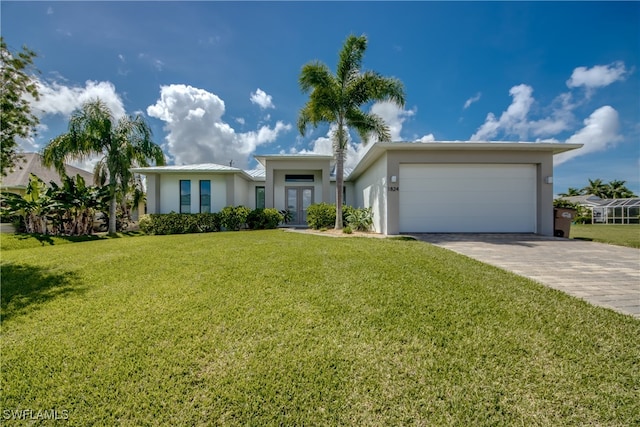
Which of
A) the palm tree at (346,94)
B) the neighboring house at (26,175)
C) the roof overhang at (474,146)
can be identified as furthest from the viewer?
the neighboring house at (26,175)

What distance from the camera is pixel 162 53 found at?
10070 millimetres

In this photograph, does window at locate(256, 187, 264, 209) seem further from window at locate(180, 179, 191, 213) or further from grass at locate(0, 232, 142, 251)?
grass at locate(0, 232, 142, 251)

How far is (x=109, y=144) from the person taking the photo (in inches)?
500

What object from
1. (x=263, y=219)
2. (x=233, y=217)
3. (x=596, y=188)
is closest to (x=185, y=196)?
(x=233, y=217)

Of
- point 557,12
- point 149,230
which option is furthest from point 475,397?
point 149,230

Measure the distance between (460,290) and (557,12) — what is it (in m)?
11.8

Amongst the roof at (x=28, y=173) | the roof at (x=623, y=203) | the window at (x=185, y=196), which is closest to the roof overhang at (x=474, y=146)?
the window at (x=185, y=196)

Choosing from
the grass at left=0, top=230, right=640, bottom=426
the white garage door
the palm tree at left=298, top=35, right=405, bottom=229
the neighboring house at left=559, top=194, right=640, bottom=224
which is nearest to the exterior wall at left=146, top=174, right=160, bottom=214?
the palm tree at left=298, top=35, right=405, bottom=229

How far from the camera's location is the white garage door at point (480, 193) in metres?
10.7

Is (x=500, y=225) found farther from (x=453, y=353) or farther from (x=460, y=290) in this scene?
(x=453, y=353)

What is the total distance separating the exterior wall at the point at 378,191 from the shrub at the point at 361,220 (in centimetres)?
35

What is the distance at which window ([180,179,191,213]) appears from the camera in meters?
15.2

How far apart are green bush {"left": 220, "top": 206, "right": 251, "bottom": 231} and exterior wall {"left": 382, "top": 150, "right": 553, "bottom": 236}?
7.90 meters

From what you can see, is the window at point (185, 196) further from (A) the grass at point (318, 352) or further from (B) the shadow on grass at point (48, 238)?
(A) the grass at point (318, 352)
